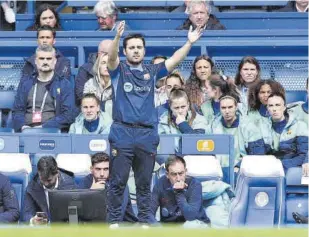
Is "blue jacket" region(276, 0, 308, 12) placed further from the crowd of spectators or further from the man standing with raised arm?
the man standing with raised arm

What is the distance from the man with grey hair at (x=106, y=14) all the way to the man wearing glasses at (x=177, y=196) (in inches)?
146

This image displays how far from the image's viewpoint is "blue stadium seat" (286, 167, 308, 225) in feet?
34.5

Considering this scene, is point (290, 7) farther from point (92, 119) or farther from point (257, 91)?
point (92, 119)

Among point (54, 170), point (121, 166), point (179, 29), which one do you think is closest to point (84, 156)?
point (54, 170)

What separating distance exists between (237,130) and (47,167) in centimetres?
198

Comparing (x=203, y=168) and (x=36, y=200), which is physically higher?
(x=203, y=168)

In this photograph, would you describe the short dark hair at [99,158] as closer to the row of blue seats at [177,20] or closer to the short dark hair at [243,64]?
the short dark hair at [243,64]

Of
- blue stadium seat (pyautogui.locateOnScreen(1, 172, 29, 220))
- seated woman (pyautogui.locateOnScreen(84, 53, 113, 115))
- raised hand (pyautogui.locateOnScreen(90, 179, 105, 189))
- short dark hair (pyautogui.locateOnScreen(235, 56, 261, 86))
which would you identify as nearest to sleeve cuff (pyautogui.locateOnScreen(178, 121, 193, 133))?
seated woman (pyautogui.locateOnScreen(84, 53, 113, 115))

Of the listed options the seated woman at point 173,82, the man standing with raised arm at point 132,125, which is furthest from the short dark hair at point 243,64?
the man standing with raised arm at point 132,125

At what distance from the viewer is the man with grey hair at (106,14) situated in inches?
528

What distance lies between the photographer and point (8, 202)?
10.2 metres

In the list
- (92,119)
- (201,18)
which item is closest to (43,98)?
(92,119)

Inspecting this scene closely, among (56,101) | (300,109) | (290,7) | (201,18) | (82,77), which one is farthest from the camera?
(290,7)

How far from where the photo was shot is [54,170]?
10109mm
